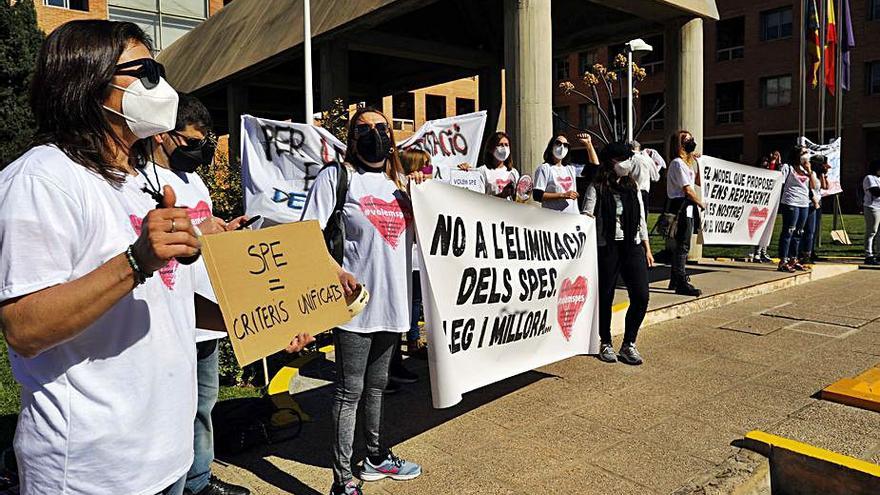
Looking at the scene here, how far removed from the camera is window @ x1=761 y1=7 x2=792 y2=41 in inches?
1395

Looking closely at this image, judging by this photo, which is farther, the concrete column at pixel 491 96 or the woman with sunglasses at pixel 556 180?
the concrete column at pixel 491 96

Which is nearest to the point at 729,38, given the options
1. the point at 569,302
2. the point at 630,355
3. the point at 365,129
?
the point at 630,355

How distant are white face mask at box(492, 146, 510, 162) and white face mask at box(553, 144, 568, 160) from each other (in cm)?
61

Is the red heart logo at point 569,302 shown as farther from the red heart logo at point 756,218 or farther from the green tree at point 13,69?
the green tree at point 13,69

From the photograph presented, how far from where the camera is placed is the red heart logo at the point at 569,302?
4867mm

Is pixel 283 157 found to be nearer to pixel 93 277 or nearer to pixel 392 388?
pixel 392 388

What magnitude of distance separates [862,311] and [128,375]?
836 cm

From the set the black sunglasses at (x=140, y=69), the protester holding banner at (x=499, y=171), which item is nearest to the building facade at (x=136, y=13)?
the protester holding banner at (x=499, y=171)

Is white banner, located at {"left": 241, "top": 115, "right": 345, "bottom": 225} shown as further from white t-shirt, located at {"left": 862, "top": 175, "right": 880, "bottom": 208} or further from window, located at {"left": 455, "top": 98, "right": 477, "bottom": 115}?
window, located at {"left": 455, "top": 98, "right": 477, "bottom": 115}

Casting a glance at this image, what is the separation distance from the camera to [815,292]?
29.5 ft

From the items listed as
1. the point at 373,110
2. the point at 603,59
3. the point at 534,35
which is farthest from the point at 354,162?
the point at 603,59

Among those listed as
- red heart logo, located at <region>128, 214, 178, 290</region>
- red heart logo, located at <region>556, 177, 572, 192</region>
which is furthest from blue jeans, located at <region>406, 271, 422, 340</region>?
red heart logo, located at <region>128, 214, 178, 290</region>

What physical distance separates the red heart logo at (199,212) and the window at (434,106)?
4080cm

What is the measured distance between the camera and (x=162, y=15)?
87.5 feet
